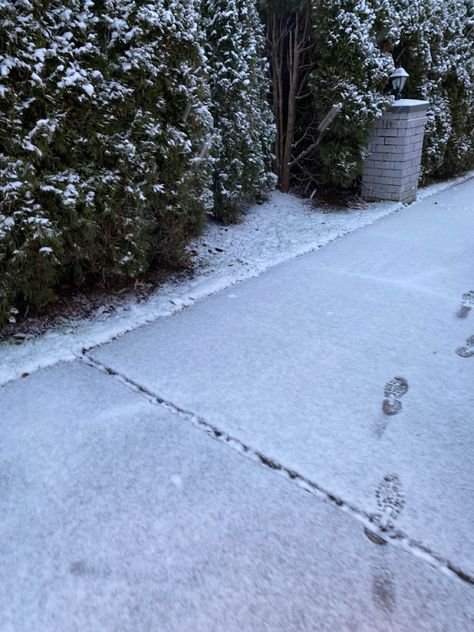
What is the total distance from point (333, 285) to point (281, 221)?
1.78 metres

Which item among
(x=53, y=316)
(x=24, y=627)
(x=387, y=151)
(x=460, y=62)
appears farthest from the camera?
(x=460, y=62)

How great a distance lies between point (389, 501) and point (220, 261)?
2.67 metres

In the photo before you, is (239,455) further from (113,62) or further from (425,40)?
(425,40)

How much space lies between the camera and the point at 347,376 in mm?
2303

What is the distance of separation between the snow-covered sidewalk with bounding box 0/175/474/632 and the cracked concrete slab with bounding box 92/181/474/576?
0.01 metres

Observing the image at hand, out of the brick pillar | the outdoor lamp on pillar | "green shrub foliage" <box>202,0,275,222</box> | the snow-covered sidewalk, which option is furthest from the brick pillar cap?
the snow-covered sidewalk

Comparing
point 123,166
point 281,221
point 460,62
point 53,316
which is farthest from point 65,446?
point 460,62

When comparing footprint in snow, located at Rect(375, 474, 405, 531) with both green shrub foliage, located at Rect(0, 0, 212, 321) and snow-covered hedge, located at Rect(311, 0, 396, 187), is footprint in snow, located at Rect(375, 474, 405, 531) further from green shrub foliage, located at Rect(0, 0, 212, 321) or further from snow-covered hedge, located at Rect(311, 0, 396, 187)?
snow-covered hedge, located at Rect(311, 0, 396, 187)

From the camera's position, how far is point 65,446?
1.82m

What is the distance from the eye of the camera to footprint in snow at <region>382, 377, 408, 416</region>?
2057 millimetres

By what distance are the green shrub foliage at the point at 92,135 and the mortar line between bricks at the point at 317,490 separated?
2.83 ft

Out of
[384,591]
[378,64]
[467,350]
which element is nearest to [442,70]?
[378,64]

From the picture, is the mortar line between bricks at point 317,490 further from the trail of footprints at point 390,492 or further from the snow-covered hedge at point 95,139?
the snow-covered hedge at point 95,139

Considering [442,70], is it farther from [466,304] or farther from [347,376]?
[347,376]
